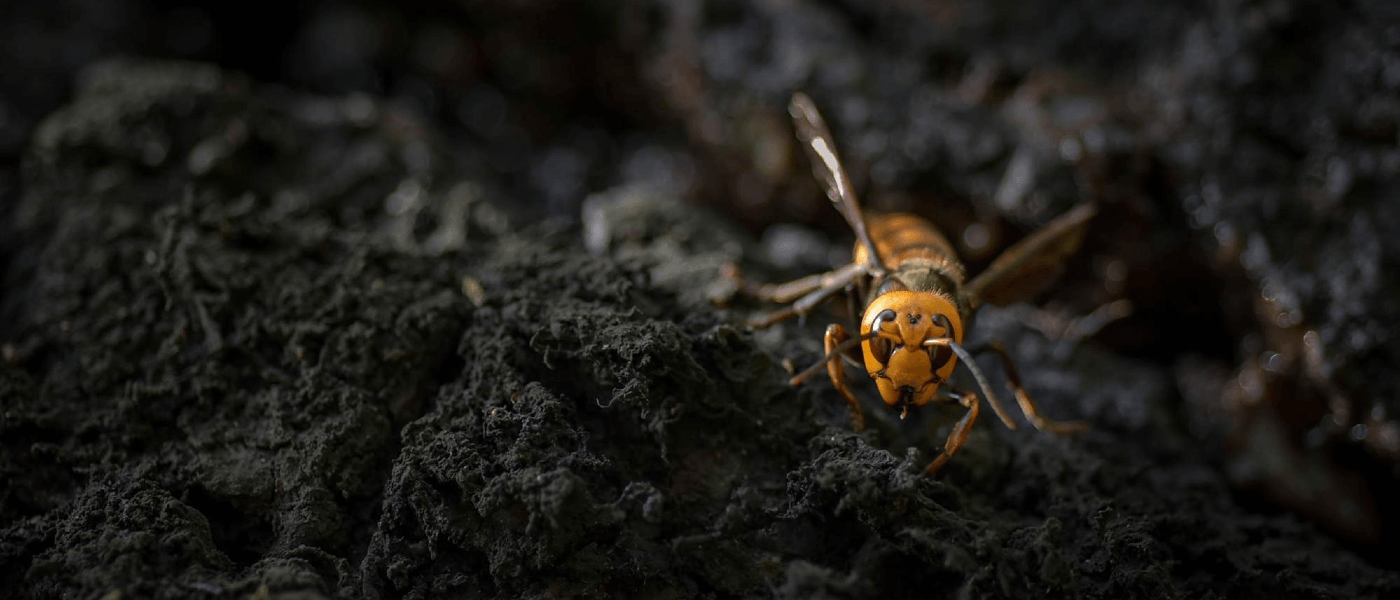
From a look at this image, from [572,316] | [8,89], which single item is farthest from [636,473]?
[8,89]

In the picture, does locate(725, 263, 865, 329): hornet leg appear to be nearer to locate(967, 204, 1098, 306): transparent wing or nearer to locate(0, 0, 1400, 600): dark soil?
locate(0, 0, 1400, 600): dark soil

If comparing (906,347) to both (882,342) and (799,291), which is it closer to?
(882,342)

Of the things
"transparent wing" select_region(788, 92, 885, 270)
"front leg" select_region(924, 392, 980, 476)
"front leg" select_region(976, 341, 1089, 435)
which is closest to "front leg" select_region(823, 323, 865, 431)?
"front leg" select_region(924, 392, 980, 476)

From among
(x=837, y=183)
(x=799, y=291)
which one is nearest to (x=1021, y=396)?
(x=799, y=291)

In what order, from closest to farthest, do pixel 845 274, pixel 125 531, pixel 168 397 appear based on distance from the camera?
pixel 125 531 < pixel 168 397 < pixel 845 274

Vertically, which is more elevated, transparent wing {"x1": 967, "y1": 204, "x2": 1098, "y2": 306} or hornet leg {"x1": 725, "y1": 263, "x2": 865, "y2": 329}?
hornet leg {"x1": 725, "y1": 263, "x2": 865, "y2": 329}

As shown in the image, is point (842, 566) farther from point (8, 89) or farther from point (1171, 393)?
point (8, 89)
